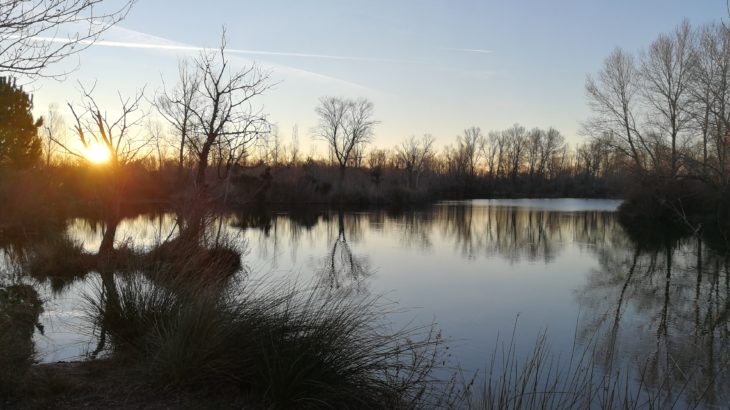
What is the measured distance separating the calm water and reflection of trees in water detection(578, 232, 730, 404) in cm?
3

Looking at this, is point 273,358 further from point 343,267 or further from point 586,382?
point 343,267

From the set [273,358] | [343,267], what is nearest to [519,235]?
[343,267]

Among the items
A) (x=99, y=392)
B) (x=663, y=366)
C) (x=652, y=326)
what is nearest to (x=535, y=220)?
(x=652, y=326)

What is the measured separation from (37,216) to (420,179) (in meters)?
56.6

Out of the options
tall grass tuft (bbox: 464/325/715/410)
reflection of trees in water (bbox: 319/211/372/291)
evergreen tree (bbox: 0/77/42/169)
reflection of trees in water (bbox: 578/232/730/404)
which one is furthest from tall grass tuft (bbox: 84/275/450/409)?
evergreen tree (bbox: 0/77/42/169)

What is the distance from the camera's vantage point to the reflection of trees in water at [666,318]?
7.44 metres

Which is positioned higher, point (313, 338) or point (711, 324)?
point (313, 338)

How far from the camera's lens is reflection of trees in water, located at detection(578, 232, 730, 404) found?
744 cm

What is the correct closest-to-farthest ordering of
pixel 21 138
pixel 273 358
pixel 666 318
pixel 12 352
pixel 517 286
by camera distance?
pixel 273 358 → pixel 12 352 → pixel 666 318 → pixel 517 286 → pixel 21 138

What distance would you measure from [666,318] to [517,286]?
13.0 ft

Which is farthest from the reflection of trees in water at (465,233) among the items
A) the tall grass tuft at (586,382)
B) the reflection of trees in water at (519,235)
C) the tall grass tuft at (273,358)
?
the tall grass tuft at (273,358)

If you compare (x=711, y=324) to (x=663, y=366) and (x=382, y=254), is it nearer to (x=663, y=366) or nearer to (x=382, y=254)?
A: (x=663, y=366)

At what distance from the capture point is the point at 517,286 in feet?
47.0

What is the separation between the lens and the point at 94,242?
20.2 m
